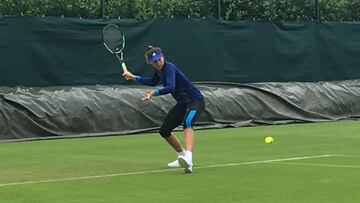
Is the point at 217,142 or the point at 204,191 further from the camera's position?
the point at 217,142

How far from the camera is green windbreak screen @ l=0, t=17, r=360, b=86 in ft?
60.3

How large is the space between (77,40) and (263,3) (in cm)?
648

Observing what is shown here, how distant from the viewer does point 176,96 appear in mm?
11328

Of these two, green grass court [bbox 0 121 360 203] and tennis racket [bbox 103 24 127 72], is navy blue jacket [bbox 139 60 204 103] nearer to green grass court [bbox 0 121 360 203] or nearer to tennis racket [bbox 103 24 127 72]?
green grass court [bbox 0 121 360 203]

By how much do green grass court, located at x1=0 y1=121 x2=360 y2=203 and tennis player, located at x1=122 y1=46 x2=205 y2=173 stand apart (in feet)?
1.40

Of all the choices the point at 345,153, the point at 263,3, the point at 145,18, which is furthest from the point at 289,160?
the point at 263,3

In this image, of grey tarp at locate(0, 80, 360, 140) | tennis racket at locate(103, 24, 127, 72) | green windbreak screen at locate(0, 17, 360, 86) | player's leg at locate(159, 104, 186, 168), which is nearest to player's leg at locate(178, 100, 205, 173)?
player's leg at locate(159, 104, 186, 168)

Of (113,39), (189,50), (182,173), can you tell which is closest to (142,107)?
(189,50)

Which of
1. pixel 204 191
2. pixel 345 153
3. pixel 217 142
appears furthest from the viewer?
pixel 217 142

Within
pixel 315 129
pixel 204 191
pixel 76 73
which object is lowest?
pixel 315 129

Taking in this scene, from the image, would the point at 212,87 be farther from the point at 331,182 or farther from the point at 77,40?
the point at 331,182

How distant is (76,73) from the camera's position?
1911cm

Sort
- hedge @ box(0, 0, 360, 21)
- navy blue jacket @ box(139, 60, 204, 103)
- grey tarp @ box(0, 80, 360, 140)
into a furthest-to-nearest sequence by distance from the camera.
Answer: hedge @ box(0, 0, 360, 21)
grey tarp @ box(0, 80, 360, 140)
navy blue jacket @ box(139, 60, 204, 103)

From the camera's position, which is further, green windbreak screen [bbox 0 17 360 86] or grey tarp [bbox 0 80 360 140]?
green windbreak screen [bbox 0 17 360 86]
